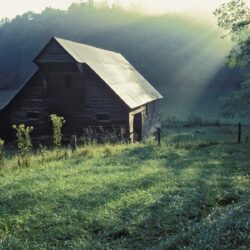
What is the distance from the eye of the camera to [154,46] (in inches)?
3829

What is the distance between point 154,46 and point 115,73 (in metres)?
66.3

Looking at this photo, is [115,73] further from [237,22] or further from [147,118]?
[237,22]

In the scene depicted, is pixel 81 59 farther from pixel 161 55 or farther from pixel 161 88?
pixel 161 55

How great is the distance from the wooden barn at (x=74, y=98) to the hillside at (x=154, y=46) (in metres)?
27.8

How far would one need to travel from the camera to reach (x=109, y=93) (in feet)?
94.3

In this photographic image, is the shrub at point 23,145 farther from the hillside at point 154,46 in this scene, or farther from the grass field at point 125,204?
the hillside at point 154,46

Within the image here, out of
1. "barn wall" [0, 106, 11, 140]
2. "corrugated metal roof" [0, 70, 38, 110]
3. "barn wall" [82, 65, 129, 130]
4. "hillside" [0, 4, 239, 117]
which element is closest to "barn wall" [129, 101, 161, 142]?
"barn wall" [82, 65, 129, 130]

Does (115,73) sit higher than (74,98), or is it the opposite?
(115,73)

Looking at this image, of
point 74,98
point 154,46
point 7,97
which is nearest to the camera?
point 74,98

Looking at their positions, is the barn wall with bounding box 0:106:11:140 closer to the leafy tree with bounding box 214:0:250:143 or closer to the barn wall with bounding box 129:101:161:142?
the barn wall with bounding box 129:101:161:142

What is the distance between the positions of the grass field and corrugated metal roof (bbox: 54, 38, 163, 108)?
11.3 metres

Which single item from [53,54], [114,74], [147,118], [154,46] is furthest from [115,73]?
[154,46]

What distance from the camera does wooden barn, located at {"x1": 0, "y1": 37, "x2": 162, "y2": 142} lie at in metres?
28.7

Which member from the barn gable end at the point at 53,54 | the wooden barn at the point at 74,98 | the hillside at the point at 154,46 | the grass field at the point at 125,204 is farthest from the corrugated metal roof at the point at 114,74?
the hillside at the point at 154,46
